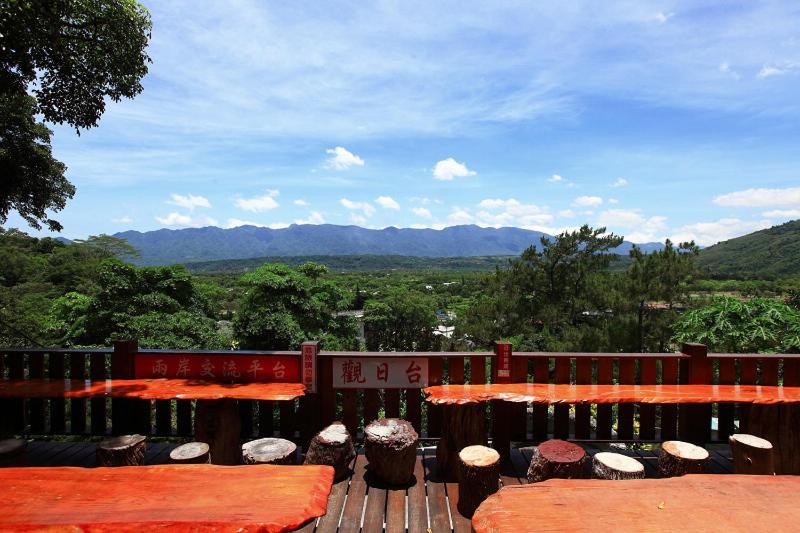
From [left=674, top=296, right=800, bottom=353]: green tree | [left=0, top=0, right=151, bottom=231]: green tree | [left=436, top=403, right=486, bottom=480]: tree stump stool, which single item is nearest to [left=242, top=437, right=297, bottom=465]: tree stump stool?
[left=436, top=403, right=486, bottom=480]: tree stump stool

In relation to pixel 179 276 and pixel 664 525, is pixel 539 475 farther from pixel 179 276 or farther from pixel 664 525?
pixel 179 276

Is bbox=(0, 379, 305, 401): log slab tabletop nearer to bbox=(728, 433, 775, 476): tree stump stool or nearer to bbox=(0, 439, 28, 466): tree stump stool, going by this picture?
bbox=(0, 439, 28, 466): tree stump stool

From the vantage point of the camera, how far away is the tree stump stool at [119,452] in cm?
347

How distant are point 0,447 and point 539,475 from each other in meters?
4.01

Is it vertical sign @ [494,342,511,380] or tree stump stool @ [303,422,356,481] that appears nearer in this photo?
tree stump stool @ [303,422,356,481]

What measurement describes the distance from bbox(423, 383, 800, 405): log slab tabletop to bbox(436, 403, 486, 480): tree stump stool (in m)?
0.14

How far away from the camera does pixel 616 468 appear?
314cm

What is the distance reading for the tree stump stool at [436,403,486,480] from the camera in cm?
392

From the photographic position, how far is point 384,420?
401 cm

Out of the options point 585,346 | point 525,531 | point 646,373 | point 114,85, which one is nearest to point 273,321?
point 114,85

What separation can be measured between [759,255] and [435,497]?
111m

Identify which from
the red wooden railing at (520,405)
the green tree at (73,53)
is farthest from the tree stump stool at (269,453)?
the green tree at (73,53)

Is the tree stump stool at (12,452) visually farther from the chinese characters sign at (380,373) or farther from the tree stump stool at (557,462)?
the tree stump stool at (557,462)

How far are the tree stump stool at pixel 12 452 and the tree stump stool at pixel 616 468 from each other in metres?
4.23
